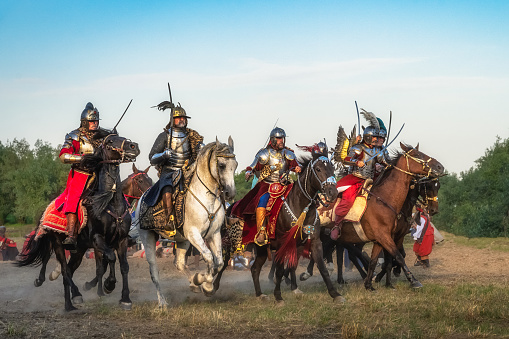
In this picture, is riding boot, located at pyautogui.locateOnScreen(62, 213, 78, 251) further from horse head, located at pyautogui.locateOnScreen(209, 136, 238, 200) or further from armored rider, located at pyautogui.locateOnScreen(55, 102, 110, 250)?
horse head, located at pyautogui.locateOnScreen(209, 136, 238, 200)

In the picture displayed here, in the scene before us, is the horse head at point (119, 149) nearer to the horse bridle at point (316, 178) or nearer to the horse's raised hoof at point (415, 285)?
the horse bridle at point (316, 178)

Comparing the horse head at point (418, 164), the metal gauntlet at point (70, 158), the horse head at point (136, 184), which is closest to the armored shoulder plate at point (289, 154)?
the horse head at point (418, 164)

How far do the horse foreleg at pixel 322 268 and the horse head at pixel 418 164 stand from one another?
2749mm

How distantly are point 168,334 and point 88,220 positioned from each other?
3.21 m

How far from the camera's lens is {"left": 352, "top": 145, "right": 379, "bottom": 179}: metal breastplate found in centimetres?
1336

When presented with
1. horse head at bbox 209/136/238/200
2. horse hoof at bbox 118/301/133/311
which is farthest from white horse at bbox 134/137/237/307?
horse hoof at bbox 118/301/133/311

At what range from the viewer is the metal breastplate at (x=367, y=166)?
13.4 metres

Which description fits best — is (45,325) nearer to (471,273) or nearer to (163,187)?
(163,187)

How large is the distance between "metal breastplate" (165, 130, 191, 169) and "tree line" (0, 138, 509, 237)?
2.62m

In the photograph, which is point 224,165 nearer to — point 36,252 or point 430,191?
point 36,252

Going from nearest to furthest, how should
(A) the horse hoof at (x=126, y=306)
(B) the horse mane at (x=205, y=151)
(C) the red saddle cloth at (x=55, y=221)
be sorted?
(B) the horse mane at (x=205, y=151), (A) the horse hoof at (x=126, y=306), (C) the red saddle cloth at (x=55, y=221)

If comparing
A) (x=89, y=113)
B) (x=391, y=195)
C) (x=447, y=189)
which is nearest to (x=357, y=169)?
(x=391, y=195)

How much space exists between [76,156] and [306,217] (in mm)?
3931

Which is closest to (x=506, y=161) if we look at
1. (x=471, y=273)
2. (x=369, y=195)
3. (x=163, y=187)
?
(x=471, y=273)
